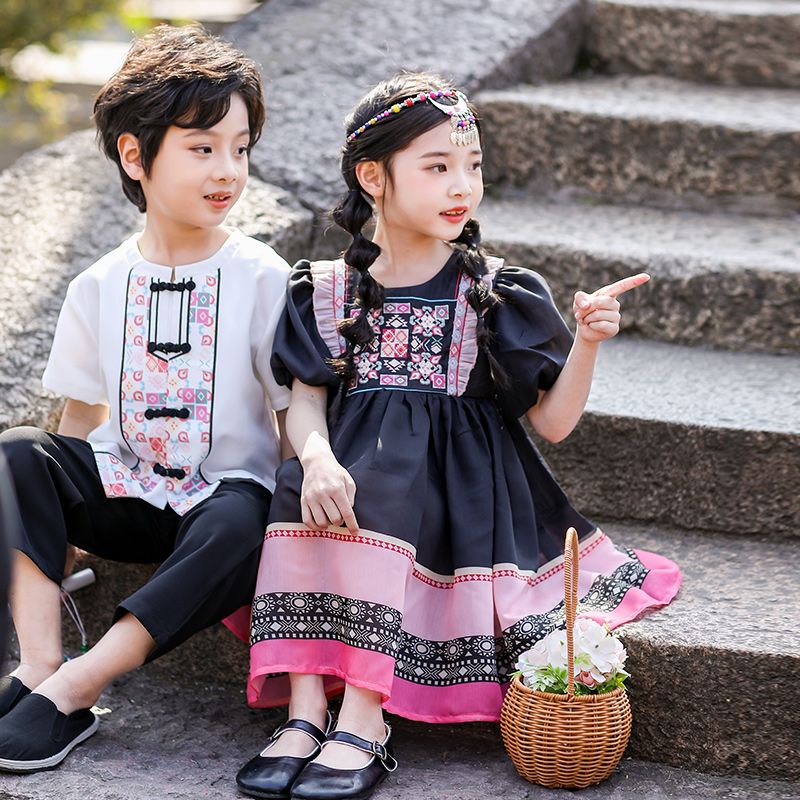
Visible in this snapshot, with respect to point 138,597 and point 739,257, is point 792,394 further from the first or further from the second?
point 138,597

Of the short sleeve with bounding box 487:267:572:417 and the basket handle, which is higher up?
the short sleeve with bounding box 487:267:572:417

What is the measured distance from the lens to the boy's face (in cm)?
260

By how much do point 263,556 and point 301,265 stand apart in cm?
64

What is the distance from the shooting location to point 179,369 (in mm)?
2668

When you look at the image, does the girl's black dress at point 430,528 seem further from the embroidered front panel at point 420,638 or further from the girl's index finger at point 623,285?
the girl's index finger at point 623,285

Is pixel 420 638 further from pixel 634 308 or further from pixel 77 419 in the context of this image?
pixel 634 308

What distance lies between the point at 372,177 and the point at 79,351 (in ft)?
2.38

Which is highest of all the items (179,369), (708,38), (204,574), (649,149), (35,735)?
(708,38)

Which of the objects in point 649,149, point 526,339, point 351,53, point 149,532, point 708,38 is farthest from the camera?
point 708,38

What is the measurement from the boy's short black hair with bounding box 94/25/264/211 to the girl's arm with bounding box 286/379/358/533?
0.62 meters

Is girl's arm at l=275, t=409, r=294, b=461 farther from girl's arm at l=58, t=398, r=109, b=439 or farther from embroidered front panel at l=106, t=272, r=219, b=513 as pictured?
girl's arm at l=58, t=398, r=109, b=439

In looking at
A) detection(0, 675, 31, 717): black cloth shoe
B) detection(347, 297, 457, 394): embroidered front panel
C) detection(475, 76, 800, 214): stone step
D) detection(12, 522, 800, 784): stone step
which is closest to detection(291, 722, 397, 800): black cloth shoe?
detection(12, 522, 800, 784): stone step

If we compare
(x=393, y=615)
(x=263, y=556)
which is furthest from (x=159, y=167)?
(x=393, y=615)

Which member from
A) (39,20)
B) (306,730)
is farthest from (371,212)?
(39,20)
